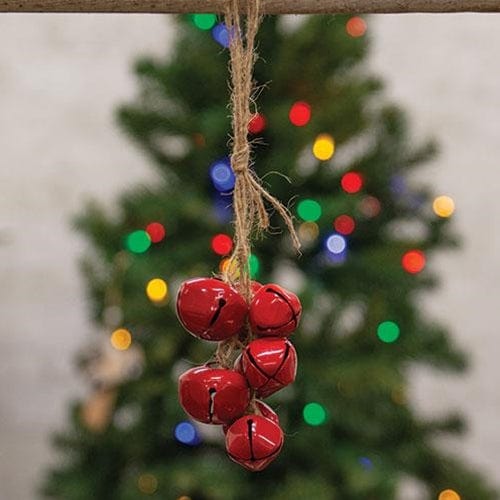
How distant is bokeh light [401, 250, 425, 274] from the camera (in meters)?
1.13

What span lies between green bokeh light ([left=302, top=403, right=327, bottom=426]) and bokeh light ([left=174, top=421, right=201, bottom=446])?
0.46ft

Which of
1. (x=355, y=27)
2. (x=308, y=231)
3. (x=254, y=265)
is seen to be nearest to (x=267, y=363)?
(x=254, y=265)

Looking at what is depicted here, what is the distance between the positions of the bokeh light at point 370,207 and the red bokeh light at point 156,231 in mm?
250

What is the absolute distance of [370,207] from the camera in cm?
114

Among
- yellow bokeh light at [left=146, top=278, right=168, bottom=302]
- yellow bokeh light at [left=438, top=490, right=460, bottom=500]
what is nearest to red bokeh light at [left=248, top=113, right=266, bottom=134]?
yellow bokeh light at [left=146, top=278, right=168, bottom=302]

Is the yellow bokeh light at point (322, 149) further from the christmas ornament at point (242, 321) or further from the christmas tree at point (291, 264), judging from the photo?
the christmas ornament at point (242, 321)

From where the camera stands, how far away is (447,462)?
1.20 metres

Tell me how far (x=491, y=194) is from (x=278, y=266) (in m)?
0.62

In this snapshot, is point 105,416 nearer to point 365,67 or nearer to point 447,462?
point 447,462

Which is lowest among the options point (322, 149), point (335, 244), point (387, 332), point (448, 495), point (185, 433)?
point (448, 495)

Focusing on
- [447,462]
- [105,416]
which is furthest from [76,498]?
[447,462]

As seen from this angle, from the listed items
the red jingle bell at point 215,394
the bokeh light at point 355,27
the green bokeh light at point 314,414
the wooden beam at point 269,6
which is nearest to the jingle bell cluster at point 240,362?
the red jingle bell at point 215,394

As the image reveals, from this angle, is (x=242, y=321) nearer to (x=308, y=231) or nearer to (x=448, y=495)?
(x=308, y=231)

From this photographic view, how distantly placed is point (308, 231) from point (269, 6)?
69 cm
